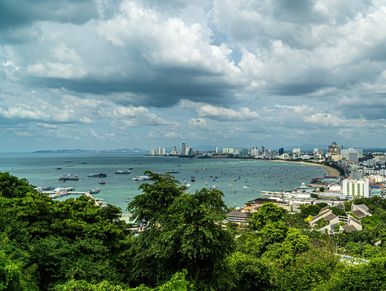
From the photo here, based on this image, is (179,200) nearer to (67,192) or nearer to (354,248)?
(354,248)

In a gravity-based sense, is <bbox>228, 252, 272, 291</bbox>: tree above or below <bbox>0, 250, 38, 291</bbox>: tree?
below

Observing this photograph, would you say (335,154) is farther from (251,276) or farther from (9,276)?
(9,276)

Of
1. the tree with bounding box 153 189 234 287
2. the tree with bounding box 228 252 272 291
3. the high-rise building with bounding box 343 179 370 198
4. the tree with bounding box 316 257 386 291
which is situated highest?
the tree with bounding box 153 189 234 287

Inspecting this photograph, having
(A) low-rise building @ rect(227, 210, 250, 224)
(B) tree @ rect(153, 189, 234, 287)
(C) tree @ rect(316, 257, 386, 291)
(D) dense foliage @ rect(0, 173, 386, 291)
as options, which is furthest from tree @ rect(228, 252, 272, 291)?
(A) low-rise building @ rect(227, 210, 250, 224)

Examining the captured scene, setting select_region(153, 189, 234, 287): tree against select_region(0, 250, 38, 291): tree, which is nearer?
select_region(0, 250, 38, 291): tree

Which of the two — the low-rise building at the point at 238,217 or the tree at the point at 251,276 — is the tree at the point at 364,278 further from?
the low-rise building at the point at 238,217

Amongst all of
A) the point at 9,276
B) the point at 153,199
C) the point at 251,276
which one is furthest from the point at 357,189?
the point at 9,276

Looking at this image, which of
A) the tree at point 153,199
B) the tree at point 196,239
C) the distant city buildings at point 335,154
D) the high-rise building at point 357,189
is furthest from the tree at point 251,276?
the distant city buildings at point 335,154

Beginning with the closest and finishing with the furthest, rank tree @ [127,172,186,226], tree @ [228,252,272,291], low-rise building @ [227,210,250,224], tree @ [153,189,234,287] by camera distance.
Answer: tree @ [153,189,234,287]
tree @ [127,172,186,226]
tree @ [228,252,272,291]
low-rise building @ [227,210,250,224]

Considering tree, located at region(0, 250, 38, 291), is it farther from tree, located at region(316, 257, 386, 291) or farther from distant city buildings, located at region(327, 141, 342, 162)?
distant city buildings, located at region(327, 141, 342, 162)

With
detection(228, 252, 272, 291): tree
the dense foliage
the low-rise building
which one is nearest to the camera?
the dense foliage

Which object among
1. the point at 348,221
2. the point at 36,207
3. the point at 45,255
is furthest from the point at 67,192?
the point at 45,255
